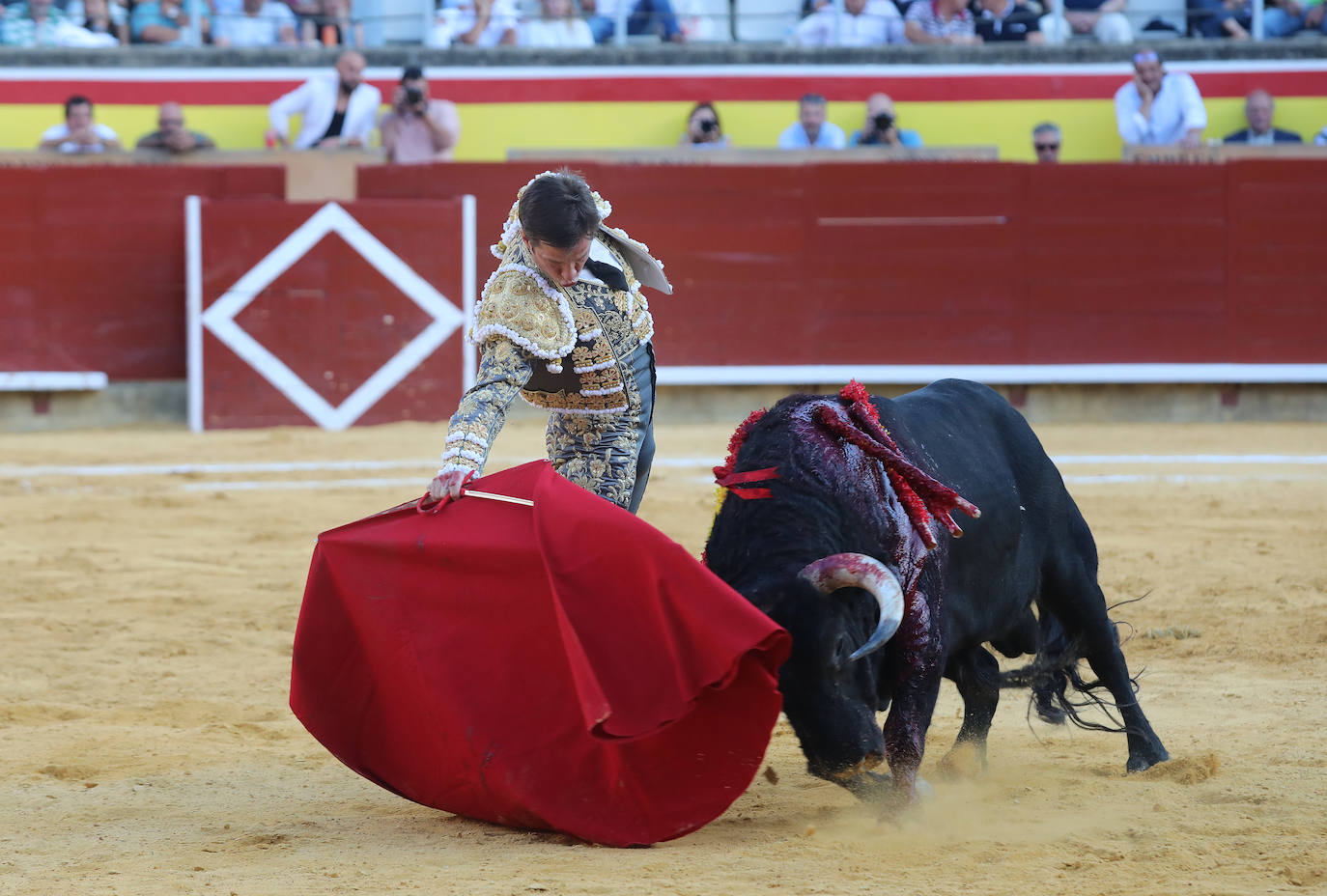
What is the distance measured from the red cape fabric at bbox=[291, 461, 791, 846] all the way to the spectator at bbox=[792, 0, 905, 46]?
24.5 feet

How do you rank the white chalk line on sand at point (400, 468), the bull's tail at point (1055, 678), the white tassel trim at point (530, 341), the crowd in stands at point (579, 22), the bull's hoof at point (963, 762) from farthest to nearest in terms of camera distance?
the crowd in stands at point (579, 22), the white chalk line on sand at point (400, 468), the bull's tail at point (1055, 678), the bull's hoof at point (963, 762), the white tassel trim at point (530, 341)

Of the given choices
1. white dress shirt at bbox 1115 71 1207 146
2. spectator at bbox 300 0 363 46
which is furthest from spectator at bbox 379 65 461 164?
white dress shirt at bbox 1115 71 1207 146

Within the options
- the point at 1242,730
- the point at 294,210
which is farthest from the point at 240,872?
the point at 294,210

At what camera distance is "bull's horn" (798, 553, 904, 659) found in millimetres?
2189

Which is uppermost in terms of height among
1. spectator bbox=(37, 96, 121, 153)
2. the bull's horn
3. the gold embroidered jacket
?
spectator bbox=(37, 96, 121, 153)

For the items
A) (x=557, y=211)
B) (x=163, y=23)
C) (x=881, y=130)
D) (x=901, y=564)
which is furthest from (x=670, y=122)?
(x=901, y=564)

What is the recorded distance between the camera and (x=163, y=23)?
382 inches

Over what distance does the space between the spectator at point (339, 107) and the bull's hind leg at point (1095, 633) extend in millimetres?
6585

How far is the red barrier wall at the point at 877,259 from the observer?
27.3 ft

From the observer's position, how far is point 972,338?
8445 mm

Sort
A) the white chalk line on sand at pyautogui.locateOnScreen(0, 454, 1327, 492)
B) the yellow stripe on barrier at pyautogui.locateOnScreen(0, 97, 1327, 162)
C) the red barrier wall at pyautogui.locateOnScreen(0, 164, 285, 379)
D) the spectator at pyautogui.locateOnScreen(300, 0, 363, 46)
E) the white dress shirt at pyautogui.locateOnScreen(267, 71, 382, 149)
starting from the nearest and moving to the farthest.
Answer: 1. the white chalk line on sand at pyautogui.locateOnScreen(0, 454, 1327, 492)
2. the red barrier wall at pyautogui.locateOnScreen(0, 164, 285, 379)
3. the white dress shirt at pyautogui.locateOnScreen(267, 71, 382, 149)
4. the yellow stripe on barrier at pyautogui.locateOnScreen(0, 97, 1327, 162)
5. the spectator at pyautogui.locateOnScreen(300, 0, 363, 46)

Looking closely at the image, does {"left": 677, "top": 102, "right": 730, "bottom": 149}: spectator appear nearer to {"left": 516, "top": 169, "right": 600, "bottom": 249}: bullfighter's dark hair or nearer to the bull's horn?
{"left": 516, "top": 169, "right": 600, "bottom": 249}: bullfighter's dark hair

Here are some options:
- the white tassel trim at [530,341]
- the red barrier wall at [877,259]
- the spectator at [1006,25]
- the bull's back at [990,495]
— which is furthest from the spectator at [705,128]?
the white tassel trim at [530,341]

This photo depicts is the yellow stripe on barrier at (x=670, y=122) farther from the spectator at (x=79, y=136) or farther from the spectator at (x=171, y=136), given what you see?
the spectator at (x=171, y=136)
